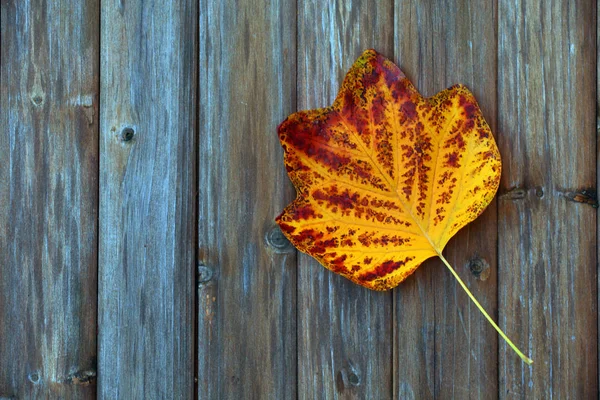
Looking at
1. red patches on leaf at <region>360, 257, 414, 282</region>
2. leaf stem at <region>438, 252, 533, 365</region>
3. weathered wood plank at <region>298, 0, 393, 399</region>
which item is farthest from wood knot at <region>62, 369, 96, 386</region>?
leaf stem at <region>438, 252, 533, 365</region>

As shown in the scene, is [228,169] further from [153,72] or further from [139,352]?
[139,352]

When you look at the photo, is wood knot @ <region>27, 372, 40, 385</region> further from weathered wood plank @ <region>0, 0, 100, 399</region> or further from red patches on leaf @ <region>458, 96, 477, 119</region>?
red patches on leaf @ <region>458, 96, 477, 119</region>

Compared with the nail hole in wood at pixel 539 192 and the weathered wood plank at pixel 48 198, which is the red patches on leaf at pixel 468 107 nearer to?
the nail hole in wood at pixel 539 192

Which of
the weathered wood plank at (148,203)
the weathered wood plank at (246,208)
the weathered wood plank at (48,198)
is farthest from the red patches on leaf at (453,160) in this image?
the weathered wood plank at (48,198)

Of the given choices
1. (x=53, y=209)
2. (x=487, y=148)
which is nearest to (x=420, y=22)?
(x=487, y=148)

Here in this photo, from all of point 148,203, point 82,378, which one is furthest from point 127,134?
point 82,378

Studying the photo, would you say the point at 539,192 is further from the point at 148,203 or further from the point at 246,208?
the point at 148,203
